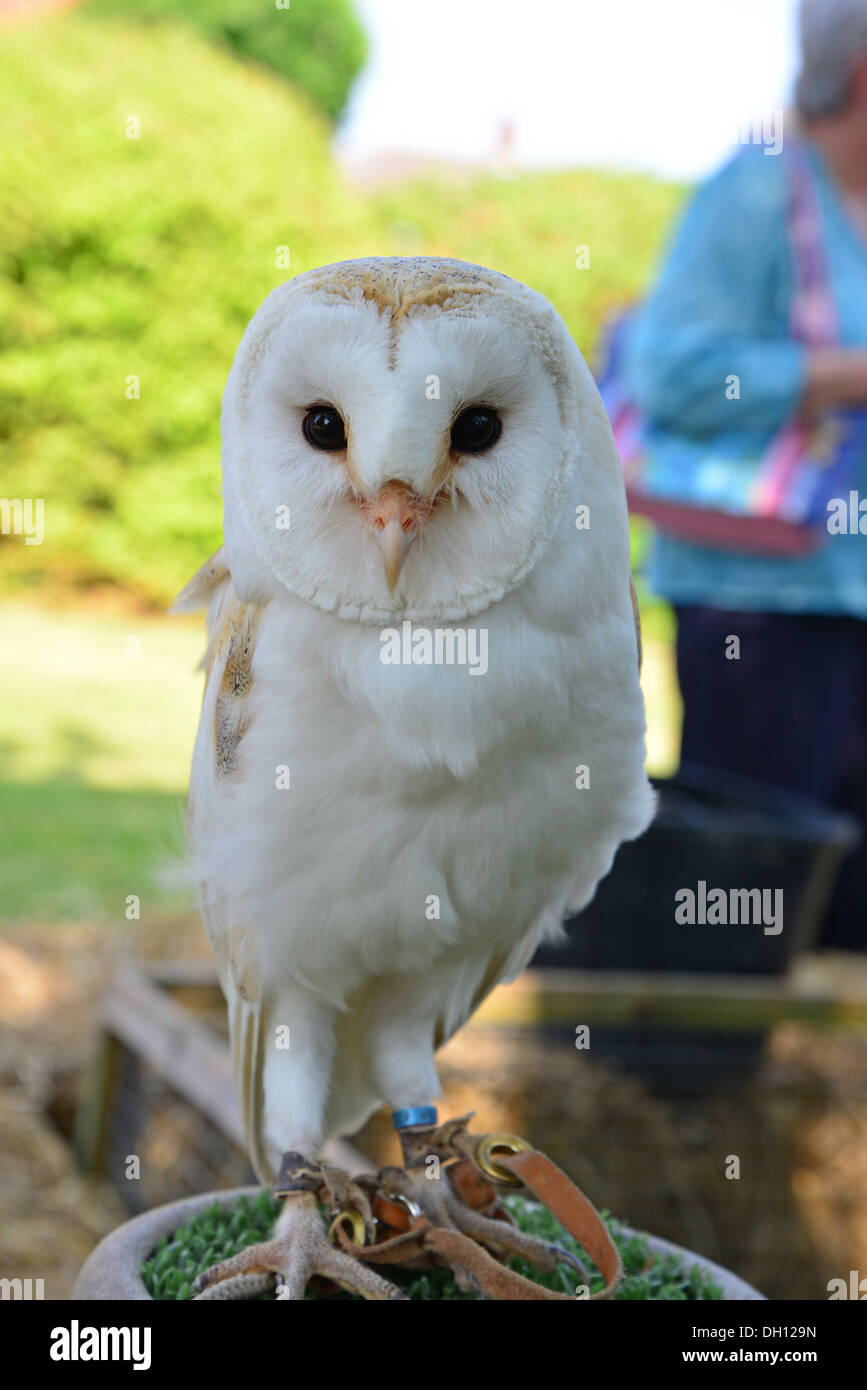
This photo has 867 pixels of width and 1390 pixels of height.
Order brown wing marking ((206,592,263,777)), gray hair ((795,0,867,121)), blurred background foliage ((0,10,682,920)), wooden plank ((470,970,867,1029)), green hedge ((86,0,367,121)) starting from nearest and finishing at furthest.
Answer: brown wing marking ((206,592,263,777)), gray hair ((795,0,867,121)), wooden plank ((470,970,867,1029)), blurred background foliage ((0,10,682,920)), green hedge ((86,0,367,121))

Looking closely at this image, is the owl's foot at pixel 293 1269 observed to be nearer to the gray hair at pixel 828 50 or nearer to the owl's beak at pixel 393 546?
the owl's beak at pixel 393 546

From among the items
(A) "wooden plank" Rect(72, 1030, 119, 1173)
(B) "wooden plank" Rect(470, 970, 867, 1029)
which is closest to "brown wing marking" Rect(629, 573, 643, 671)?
(B) "wooden plank" Rect(470, 970, 867, 1029)

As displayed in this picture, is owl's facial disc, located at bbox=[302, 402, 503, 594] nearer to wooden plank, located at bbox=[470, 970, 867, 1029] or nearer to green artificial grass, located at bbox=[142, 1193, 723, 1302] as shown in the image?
green artificial grass, located at bbox=[142, 1193, 723, 1302]

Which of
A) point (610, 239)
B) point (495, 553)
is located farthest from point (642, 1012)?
point (610, 239)

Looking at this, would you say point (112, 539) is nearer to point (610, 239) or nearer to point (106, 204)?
point (106, 204)

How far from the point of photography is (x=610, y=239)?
342 inches

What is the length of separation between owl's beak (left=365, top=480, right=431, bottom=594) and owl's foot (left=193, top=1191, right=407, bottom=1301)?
553 millimetres

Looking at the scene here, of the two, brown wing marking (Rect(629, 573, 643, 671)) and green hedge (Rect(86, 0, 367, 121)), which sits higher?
green hedge (Rect(86, 0, 367, 121))

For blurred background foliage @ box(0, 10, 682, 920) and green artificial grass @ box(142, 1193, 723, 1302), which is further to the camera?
blurred background foliage @ box(0, 10, 682, 920)

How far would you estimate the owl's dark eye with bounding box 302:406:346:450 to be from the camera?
87 centimetres

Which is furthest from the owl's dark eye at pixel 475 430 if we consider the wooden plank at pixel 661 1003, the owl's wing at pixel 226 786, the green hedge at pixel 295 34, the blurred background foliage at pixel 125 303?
the green hedge at pixel 295 34

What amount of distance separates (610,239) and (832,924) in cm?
670

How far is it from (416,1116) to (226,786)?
0.37m

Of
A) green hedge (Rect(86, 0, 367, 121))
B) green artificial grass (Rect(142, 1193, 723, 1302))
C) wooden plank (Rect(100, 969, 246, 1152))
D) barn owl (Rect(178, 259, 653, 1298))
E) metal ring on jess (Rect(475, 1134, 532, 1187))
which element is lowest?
green artificial grass (Rect(142, 1193, 723, 1302))
